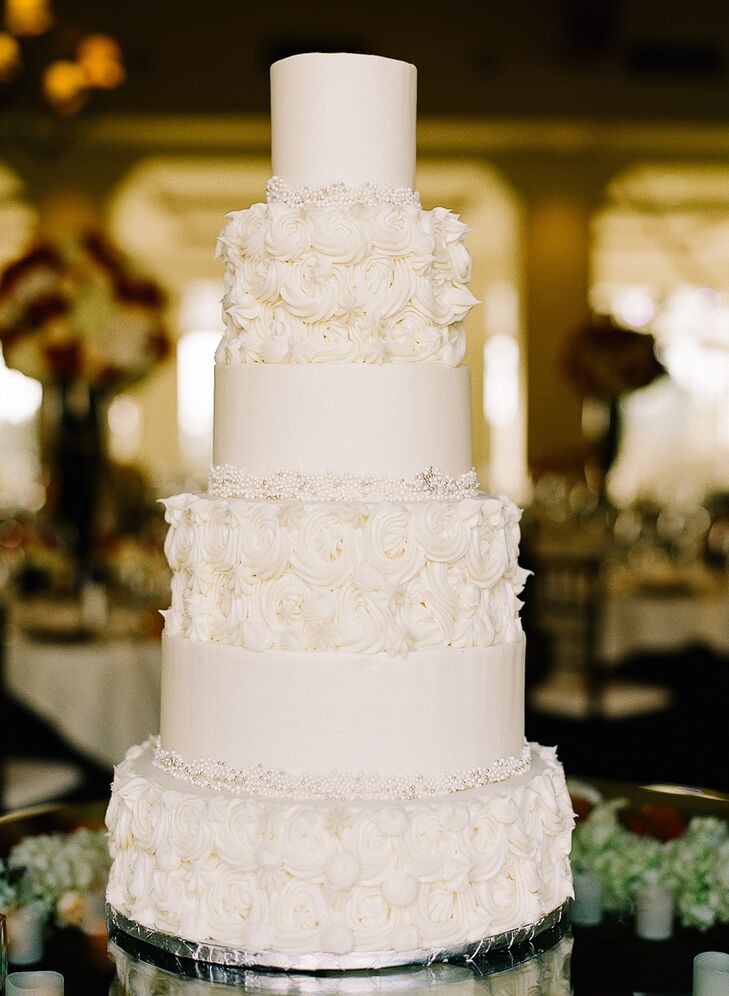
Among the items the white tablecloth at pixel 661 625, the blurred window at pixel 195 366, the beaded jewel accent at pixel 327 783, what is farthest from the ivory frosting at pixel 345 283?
the blurred window at pixel 195 366

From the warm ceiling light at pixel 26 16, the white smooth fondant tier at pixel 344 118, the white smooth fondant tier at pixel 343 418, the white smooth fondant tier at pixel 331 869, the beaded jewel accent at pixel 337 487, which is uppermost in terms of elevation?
the warm ceiling light at pixel 26 16

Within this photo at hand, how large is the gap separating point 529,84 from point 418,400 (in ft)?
33.0

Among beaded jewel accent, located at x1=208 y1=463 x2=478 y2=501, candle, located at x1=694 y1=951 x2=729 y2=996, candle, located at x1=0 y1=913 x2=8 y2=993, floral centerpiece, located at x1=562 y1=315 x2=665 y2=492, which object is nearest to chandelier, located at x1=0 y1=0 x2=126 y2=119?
floral centerpiece, located at x1=562 y1=315 x2=665 y2=492

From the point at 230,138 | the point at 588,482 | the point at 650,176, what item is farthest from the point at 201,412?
the point at 650,176

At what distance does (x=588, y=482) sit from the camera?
459 inches

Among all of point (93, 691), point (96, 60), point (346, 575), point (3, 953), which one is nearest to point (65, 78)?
point (96, 60)

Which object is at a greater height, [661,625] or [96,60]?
[96,60]

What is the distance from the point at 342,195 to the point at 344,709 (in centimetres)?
88

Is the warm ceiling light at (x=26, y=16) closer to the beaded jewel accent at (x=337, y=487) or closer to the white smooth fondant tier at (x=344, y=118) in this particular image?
the white smooth fondant tier at (x=344, y=118)

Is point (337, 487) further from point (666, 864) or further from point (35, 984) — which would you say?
point (666, 864)

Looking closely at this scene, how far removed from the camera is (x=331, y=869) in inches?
84.4

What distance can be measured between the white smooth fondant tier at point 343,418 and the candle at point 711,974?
0.90 meters

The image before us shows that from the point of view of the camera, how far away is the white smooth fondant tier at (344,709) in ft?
7.28

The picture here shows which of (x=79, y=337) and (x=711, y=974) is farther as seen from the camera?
(x=79, y=337)
